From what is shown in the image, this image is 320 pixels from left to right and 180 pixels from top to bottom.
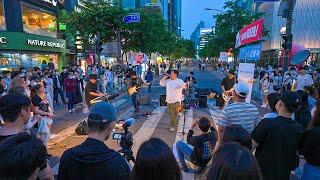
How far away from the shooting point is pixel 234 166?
189 cm

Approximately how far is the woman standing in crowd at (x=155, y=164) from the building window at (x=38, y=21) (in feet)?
95.4

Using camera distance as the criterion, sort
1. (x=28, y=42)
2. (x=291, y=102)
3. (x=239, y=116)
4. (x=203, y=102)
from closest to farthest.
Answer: (x=291, y=102) < (x=239, y=116) < (x=203, y=102) < (x=28, y=42)

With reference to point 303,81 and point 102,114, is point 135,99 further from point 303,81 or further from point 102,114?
point 102,114

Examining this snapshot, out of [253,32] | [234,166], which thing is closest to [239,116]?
[234,166]

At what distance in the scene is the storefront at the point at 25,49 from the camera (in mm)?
24467

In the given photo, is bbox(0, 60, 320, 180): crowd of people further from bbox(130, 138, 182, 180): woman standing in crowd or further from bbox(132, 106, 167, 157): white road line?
bbox(132, 106, 167, 157): white road line

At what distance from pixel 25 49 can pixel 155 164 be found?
89.2ft

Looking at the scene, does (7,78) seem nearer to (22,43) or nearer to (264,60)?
(22,43)

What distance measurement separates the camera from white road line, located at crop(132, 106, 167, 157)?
9.24m

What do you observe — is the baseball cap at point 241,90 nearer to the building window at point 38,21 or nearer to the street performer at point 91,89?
the street performer at point 91,89

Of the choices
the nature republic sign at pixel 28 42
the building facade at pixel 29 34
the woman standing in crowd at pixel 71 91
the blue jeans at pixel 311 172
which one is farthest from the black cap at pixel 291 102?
the nature republic sign at pixel 28 42

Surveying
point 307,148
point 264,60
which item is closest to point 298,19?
point 264,60

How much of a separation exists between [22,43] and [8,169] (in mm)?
26587

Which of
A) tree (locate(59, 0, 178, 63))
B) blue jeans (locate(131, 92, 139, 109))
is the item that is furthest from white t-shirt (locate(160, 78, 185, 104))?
tree (locate(59, 0, 178, 63))
